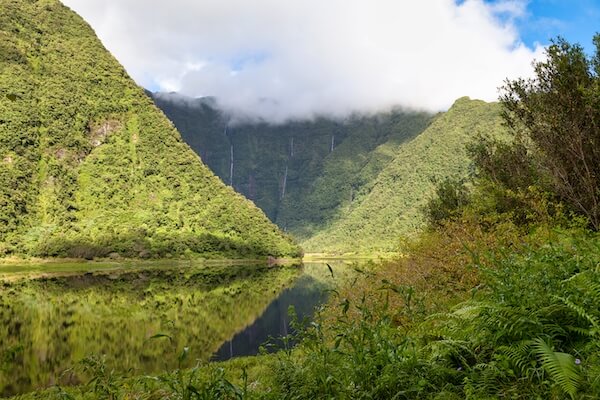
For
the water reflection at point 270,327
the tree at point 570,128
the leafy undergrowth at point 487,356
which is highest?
the tree at point 570,128

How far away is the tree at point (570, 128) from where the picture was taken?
52.9 feet

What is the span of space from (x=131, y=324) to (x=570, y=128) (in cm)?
3627

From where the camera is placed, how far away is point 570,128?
16531 mm

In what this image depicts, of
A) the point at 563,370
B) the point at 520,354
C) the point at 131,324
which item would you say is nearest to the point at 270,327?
the point at 131,324

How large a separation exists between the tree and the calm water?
10.2m

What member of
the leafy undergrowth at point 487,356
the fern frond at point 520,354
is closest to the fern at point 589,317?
the leafy undergrowth at point 487,356

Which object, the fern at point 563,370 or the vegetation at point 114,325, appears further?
the vegetation at point 114,325

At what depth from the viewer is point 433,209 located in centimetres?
4853

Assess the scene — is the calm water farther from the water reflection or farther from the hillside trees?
the hillside trees

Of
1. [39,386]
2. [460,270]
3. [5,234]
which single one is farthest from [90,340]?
[5,234]

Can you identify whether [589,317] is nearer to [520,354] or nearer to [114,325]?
[520,354]

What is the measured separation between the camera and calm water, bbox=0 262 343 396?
26.5m

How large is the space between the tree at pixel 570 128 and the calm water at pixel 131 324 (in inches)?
403

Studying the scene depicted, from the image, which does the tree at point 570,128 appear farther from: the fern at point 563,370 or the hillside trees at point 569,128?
the fern at point 563,370
